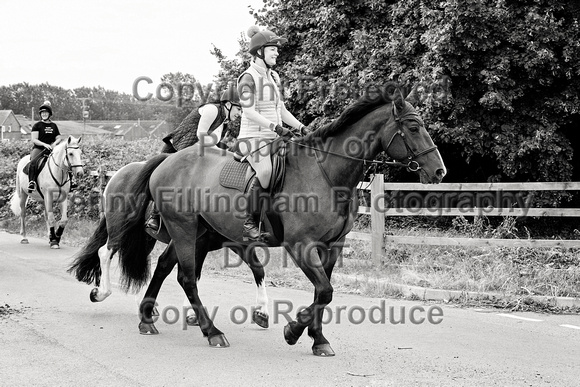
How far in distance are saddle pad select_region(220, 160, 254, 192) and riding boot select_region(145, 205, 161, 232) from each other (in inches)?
51.6

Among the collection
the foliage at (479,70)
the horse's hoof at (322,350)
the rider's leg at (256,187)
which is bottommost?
the horse's hoof at (322,350)

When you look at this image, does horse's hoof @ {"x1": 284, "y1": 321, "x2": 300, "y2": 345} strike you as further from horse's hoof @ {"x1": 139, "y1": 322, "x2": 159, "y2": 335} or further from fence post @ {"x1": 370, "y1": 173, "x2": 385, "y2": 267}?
fence post @ {"x1": 370, "y1": 173, "x2": 385, "y2": 267}

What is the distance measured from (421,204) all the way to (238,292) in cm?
786

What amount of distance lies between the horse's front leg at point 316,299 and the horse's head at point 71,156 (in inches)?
420

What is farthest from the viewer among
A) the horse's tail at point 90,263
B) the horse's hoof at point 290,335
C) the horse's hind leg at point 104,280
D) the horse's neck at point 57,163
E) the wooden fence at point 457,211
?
the horse's neck at point 57,163

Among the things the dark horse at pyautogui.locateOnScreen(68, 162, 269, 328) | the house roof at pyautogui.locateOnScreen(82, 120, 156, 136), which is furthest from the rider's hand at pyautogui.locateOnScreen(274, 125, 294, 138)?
the house roof at pyautogui.locateOnScreen(82, 120, 156, 136)

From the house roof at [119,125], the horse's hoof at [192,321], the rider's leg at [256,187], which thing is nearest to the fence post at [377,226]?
the horse's hoof at [192,321]

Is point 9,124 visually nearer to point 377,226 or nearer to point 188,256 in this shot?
point 377,226

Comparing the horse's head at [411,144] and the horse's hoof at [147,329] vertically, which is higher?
the horse's head at [411,144]

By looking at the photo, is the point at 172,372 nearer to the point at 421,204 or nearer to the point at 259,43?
the point at 259,43

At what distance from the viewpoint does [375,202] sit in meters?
11.9

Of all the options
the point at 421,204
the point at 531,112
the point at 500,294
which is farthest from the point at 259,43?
the point at 421,204

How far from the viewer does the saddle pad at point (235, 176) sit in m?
7.21

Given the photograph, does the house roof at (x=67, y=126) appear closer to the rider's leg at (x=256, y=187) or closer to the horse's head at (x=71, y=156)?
the horse's head at (x=71, y=156)
